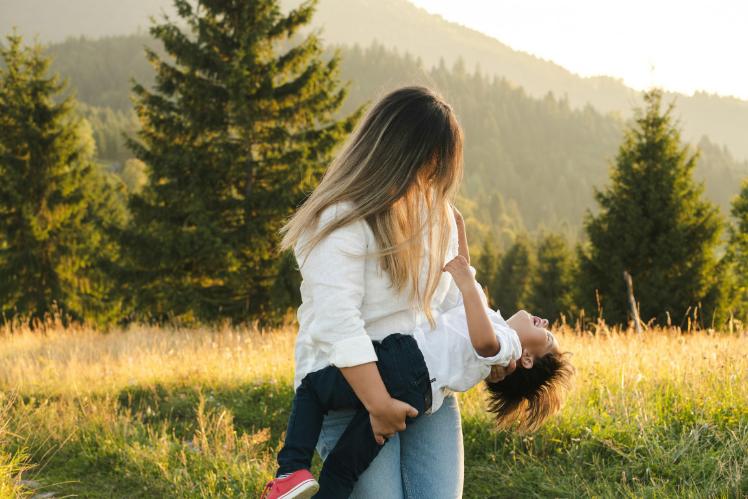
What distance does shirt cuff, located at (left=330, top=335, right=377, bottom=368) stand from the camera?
1788 millimetres

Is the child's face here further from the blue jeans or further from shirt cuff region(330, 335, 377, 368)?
shirt cuff region(330, 335, 377, 368)

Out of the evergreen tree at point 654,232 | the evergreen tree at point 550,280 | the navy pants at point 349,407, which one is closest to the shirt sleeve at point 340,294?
the navy pants at point 349,407

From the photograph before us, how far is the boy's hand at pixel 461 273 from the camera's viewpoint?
1.97m

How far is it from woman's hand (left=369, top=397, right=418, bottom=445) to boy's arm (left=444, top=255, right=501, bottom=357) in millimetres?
299

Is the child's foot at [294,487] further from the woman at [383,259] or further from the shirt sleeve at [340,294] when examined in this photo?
the shirt sleeve at [340,294]

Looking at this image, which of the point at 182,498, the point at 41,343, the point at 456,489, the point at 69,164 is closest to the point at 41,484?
the point at 182,498

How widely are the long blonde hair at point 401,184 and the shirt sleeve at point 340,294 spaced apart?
4 centimetres

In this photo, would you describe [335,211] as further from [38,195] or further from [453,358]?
[38,195]

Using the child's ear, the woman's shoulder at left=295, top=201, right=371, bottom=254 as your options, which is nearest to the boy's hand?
the woman's shoulder at left=295, top=201, right=371, bottom=254

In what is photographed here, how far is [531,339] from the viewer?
2.39 meters

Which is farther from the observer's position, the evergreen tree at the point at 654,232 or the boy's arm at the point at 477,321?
the evergreen tree at the point at 654,232

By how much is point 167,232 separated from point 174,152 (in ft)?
5.80

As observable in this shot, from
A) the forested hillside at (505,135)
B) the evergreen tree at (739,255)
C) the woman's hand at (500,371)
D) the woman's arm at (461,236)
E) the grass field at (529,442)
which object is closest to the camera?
the woman's hand at (500,371)

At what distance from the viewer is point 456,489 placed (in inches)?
86.6
